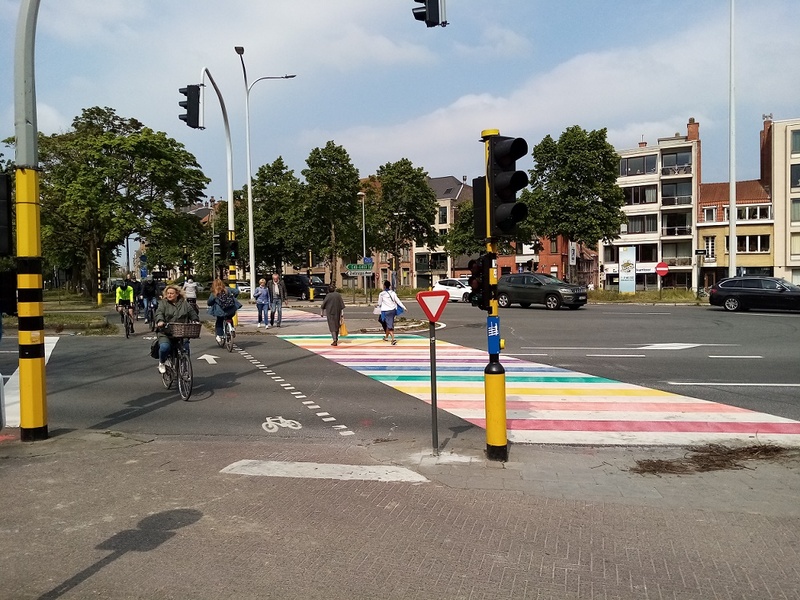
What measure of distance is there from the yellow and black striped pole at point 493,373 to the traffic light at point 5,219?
15.6ft

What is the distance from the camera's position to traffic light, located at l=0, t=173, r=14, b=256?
21.0ft

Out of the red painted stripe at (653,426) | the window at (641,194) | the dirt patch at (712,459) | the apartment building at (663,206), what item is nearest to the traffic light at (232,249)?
the red painted stripe at (653,426)

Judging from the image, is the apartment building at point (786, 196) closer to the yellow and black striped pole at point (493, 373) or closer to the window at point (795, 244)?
the window at point (795, 244)

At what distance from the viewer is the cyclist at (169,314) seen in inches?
381

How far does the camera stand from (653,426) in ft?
25.1

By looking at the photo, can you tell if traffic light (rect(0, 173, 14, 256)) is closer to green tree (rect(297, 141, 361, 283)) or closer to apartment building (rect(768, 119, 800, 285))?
green tree (rect(297, 141, 361, 283))

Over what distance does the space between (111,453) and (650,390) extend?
24.8ft

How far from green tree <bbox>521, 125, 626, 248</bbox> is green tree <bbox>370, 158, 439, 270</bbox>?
49.9ft

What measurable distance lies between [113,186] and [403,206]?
24101 mm

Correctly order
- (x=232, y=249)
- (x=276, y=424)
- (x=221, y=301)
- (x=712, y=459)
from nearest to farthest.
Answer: (x=712, y=459) < (x=276, y=424) < (x=221, y=301) < (x=232, y=249)

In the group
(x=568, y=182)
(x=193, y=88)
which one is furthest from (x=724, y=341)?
(x=568, y=182)

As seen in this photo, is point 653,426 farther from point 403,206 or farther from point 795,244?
point 795,244

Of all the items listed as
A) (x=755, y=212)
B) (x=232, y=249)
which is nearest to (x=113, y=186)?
(x=232, y=249)

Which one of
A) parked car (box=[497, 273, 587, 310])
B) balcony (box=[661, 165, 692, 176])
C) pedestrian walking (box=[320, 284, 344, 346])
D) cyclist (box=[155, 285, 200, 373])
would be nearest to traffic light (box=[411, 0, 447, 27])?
cyclist (box=[155, 285, 200, 373])
